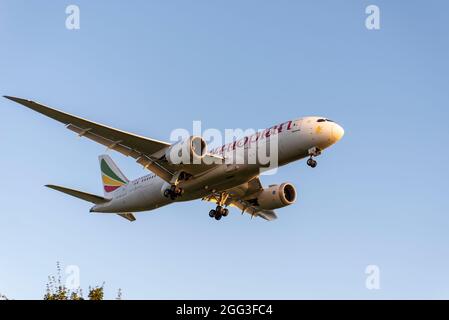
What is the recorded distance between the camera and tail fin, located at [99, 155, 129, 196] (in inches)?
1829

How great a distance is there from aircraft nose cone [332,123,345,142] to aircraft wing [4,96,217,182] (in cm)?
739

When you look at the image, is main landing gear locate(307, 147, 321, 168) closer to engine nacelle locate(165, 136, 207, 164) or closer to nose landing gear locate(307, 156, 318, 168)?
nose landing gear locate(307, 156, 318, 168)

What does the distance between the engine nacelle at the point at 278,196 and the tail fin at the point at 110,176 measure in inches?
433

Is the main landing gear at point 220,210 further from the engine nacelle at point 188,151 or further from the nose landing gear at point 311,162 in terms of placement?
the nose landing gear at point 311,162

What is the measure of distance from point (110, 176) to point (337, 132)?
20329 mm

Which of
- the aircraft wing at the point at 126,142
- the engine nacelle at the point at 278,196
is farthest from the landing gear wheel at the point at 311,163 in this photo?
the engine nacelle at the point at 278,196

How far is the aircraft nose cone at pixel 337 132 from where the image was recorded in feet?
113

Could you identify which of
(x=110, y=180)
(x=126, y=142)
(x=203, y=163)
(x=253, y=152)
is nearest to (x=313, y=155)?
(x=253, y=152)

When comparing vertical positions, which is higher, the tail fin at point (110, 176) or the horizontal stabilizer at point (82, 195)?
the tail fin at point (110, 176)

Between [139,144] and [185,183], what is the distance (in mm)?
3600

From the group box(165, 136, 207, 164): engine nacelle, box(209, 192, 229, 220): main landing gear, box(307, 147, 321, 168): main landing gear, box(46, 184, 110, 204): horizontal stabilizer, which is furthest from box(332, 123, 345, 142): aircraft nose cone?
box(46, 184, 110, 204): horizontal stabilizer

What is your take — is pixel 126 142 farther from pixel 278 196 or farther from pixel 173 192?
pixel 278 196
